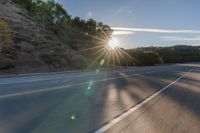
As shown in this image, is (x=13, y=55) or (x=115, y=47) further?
(x=115, y=47)

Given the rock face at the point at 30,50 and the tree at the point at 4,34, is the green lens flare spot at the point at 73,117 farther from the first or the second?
the tree at the point at 4,34

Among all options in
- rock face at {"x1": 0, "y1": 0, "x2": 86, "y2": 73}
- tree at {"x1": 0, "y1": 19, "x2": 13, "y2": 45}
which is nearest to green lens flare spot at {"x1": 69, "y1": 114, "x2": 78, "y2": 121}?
rock face at {"x1": 0, "y1": 0, "x2": 86, "y2": 73}

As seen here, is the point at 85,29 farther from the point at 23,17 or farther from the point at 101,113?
the point at 101,113

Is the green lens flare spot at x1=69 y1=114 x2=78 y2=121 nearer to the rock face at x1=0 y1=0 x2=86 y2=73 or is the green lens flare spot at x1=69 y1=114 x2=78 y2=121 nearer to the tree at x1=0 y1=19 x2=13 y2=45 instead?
the rock face at x1=0 y1=0 x2=86 y2=73

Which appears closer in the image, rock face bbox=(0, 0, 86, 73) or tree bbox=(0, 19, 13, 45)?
tree bbox=(0, 19, 13, 45)

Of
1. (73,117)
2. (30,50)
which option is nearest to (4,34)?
(30,50)

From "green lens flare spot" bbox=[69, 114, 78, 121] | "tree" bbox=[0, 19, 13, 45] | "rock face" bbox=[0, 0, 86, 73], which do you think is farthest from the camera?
"rock face" bbox=[0, 0, 86, 73]

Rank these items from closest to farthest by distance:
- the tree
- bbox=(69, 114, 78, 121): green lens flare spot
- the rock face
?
bbox=(69, 114, 78, 121): green lens flare spot
the tree
the rock face

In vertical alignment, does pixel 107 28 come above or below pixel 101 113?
above

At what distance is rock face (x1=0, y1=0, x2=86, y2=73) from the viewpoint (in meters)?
42.5

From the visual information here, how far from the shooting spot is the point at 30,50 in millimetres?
49375

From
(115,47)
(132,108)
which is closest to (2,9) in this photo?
(115,47)

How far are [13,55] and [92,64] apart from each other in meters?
19.0

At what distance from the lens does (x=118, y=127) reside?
24.6 feet
